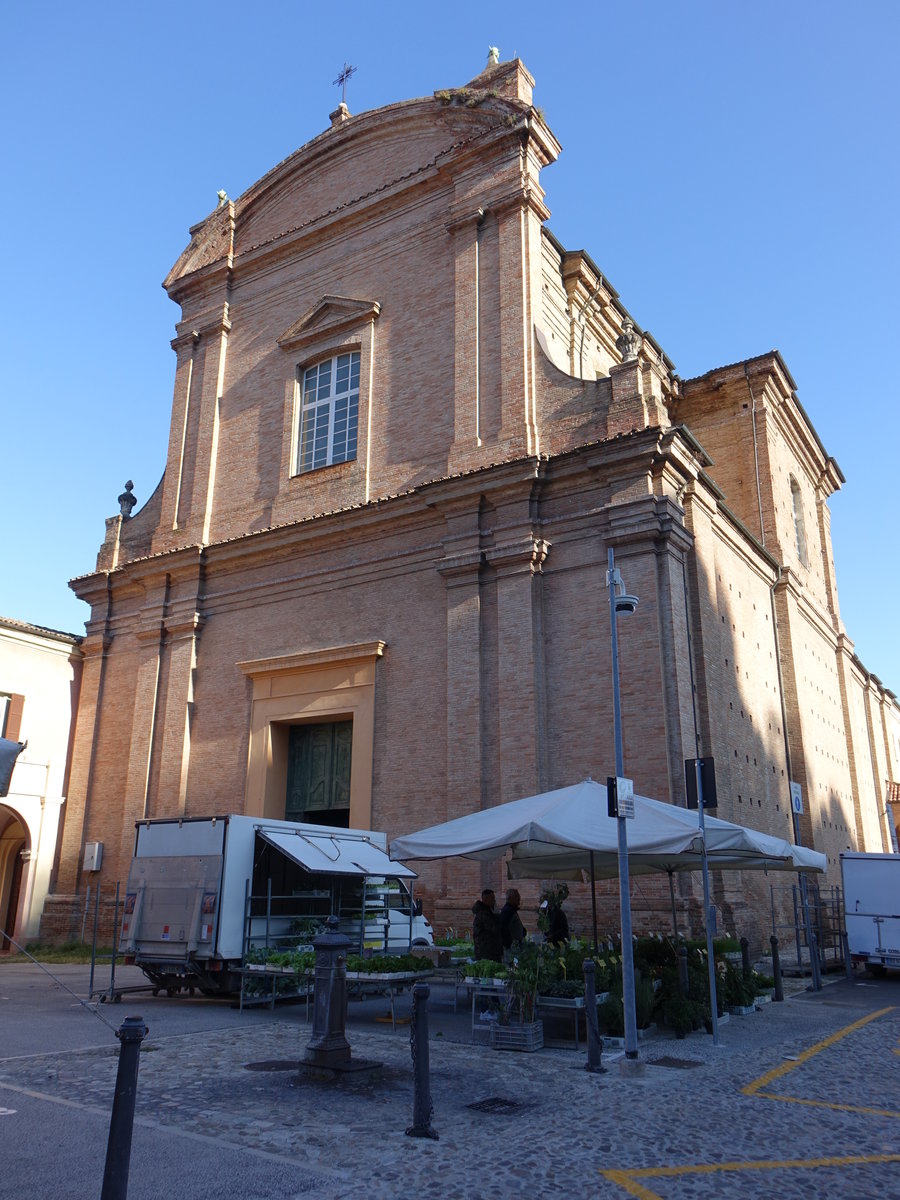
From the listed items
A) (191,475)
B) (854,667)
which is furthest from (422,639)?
(854,667)

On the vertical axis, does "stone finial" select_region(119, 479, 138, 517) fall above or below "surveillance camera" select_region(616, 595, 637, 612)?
above

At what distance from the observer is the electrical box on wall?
22.3 metres

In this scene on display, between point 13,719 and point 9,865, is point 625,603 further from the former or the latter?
point 9,865

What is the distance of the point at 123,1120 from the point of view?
15.1 ft

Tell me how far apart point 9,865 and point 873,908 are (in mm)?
20854

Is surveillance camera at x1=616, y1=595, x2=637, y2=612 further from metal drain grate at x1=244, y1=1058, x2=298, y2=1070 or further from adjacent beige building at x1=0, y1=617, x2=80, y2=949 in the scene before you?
adjacent beige building at x1=0, y1=617, x2=80, y2=949

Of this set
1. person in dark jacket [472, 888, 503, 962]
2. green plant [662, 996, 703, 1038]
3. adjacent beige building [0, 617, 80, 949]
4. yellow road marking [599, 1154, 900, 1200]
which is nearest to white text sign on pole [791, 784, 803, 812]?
person in dark jacket [472, 888, 503, 962]

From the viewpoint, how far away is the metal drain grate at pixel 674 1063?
355 inches

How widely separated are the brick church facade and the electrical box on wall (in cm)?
22

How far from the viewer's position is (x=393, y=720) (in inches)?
739

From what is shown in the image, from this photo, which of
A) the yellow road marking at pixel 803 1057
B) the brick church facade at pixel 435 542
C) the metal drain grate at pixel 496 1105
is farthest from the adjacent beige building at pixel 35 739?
the yellow road marking at pixel 803 1057

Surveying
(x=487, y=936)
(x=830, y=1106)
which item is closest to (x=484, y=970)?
(x=487, y=936)

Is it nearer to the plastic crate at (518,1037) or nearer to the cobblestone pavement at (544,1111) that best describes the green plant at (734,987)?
the cobblestone pavement at (544,1111)

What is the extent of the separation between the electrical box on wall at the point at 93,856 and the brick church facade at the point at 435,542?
220mm
